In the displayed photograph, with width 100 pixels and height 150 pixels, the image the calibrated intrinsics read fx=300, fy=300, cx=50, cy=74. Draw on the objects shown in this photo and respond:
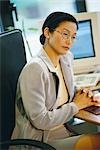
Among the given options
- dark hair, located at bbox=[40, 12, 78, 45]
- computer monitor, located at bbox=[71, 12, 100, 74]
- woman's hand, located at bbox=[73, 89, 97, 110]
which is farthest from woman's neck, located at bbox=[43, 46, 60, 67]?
computer monitor, located at bbox=[71, 12, 100, 74]

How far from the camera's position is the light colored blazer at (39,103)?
1.52m

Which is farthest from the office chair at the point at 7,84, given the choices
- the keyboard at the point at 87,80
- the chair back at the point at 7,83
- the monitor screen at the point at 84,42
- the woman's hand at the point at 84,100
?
the monitor screen at the point at 84,42

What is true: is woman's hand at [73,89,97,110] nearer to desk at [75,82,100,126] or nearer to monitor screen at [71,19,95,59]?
desk at [75,82,100,126]

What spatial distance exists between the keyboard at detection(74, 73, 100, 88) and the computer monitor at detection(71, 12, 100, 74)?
0.11m

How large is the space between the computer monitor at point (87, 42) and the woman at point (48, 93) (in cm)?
57

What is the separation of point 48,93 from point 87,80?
0.64m

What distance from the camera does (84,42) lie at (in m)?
2.32

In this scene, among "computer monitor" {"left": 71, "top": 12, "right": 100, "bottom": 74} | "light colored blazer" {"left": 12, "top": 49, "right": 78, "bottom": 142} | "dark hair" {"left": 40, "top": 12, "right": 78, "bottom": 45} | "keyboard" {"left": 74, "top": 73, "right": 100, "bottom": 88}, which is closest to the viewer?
"light colored blazer" {"left": 12, "top": 49, "right": 78, "bottom": 142}

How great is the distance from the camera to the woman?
5.01 feet

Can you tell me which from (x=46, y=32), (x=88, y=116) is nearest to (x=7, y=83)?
(x=46, y=32)

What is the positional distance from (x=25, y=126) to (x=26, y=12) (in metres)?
1.46

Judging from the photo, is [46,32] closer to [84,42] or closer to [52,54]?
[52,54]

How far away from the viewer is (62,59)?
1.85 meters

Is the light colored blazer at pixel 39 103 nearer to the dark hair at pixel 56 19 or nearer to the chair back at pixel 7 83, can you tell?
the chair back at pixel 7 83
